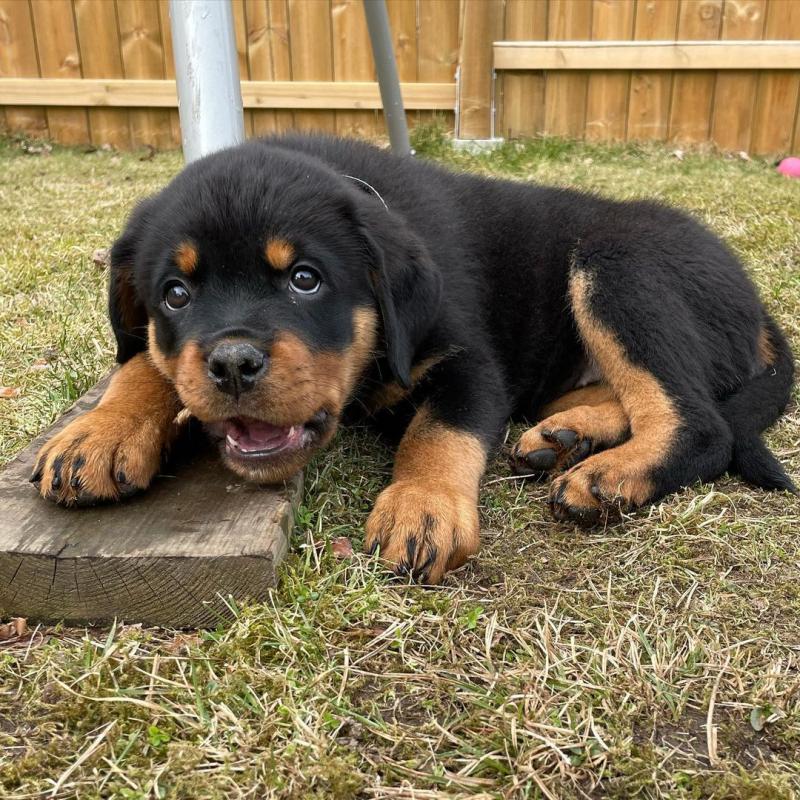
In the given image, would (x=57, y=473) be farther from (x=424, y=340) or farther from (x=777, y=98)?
(x=777, y=98)

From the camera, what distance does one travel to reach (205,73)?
147 inches

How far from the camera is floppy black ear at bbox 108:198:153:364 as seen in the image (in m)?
2.71

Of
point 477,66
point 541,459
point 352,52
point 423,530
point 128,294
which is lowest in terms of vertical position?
point 541,459

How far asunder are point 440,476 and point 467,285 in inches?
37.4

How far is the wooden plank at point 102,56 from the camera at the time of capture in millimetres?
8781

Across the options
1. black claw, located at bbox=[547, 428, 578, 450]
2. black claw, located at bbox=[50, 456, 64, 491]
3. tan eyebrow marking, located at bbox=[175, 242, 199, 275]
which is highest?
tan eyebrow marking, located at bbox=[175, 242, 199, 275]

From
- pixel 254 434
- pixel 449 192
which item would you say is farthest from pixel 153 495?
pixel 449 192

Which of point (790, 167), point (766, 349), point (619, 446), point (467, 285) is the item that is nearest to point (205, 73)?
point (467, 285)

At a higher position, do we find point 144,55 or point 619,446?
point 144,55

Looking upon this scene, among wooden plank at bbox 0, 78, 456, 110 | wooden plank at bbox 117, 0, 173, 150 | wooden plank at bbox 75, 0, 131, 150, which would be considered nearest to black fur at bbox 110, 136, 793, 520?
wooden plank at bbox 0, 78, 456, 110

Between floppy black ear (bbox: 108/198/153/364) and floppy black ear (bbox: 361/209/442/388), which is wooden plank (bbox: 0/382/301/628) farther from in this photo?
floppy black ear (bbox: 108/198/153/364)

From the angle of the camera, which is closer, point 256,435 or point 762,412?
point 256,435

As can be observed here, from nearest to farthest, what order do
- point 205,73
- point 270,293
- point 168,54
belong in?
1. point 270,293
2. point 205,73
3. point 168,54

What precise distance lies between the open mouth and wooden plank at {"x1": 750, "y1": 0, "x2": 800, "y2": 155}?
698cm
